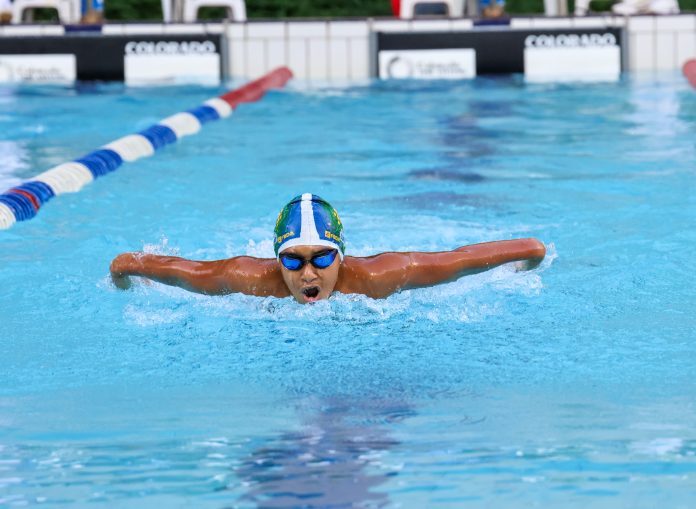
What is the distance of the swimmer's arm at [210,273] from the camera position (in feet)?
13.1

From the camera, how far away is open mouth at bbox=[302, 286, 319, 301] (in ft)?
12.6

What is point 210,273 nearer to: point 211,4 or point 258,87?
point 258,87

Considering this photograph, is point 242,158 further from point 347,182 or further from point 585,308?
point 585,308

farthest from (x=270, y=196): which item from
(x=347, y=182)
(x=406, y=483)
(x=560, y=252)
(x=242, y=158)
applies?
(x=406, y=483)

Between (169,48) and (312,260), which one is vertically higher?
(169,48)

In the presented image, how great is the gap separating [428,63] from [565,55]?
1265 mm

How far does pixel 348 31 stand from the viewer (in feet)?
35.7

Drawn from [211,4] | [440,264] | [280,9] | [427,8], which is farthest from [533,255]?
[280,9]

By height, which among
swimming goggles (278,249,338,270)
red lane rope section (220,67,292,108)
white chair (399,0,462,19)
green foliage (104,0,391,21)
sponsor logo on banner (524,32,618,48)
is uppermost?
Result: green foliage (104,0,391,21)

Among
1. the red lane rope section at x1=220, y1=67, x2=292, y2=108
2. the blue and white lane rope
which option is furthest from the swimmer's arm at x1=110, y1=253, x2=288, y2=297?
the red lane rope section at x1=220, y1=67, x2=292, y2=108

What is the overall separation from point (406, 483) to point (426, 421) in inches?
16.2

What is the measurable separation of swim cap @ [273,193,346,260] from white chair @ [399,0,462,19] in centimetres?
790

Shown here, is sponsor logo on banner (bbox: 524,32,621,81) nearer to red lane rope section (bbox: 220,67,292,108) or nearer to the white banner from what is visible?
red lane rope section (bbox: 220,67,292,108)

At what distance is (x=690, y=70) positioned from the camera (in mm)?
10352
